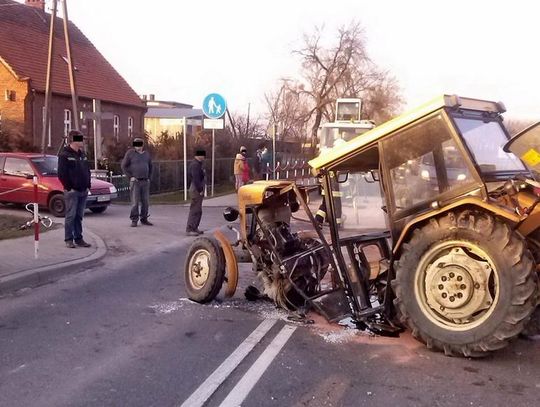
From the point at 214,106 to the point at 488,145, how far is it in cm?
1532

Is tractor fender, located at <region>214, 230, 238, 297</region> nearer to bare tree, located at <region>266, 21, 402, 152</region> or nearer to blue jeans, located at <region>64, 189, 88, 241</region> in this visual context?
blue jeans, located at <region>64, 189, 88, 241</region>

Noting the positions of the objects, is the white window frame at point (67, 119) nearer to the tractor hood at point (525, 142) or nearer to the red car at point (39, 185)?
the red car at point (39, 185)

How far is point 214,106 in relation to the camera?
20.2 meters

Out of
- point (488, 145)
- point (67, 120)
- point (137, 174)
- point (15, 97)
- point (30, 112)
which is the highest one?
point (15, 97)

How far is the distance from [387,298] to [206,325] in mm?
1845

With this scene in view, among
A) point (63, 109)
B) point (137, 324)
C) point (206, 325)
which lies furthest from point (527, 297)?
point (63, 109)

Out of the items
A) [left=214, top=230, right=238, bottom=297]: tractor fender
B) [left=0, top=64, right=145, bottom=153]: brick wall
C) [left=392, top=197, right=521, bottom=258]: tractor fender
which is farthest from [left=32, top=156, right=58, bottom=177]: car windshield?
[left=0, top=64, right=145, bottom=153]: brick wall

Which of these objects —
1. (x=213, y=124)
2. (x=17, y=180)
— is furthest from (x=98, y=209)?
(x=213, y=124)

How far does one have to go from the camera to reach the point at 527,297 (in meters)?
4.81

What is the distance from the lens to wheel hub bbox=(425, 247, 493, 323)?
502 centimetres

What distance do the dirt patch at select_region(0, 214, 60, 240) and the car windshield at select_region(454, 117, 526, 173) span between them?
8375 millimetres

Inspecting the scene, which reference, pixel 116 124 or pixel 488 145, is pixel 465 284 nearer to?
pixel 488 145

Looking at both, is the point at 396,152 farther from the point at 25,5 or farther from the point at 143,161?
the point at 25,5

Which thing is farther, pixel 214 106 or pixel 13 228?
pixel 214 106
